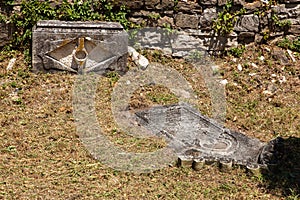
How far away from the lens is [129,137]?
6.29 meters

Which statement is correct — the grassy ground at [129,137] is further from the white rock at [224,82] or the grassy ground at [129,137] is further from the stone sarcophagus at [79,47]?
the stone sarcophagus at [79,47]

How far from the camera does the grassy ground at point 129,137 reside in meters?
5.27

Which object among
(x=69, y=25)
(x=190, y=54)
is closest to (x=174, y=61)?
(x=190, y=54)

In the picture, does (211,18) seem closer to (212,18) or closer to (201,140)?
(212,18)

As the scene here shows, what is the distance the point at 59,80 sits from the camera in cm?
750

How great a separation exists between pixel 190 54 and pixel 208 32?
1.42 feet

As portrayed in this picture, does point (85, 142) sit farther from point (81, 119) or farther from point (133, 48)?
point (133, 48)

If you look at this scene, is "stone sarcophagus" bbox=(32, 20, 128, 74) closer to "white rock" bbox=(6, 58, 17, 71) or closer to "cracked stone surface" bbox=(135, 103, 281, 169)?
"white rock" bbox=(6, 58, 17, 71)

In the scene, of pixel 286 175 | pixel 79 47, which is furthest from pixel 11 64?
pixel 286 175

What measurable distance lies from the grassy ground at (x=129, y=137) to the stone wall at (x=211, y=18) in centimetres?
27

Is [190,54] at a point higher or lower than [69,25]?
lower

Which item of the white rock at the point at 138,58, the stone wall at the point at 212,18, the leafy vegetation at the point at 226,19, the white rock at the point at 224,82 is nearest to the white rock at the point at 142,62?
the white rock at the point at 138,58

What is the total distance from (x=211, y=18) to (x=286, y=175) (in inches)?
140

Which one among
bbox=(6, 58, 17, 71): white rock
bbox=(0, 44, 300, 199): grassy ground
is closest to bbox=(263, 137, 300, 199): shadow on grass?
bbox=(0, 44, 300, 199): grassy ground
